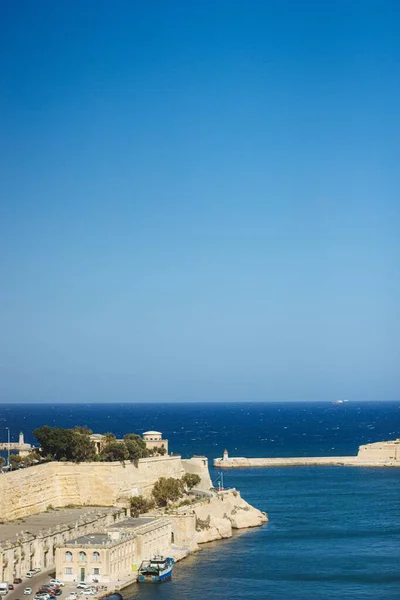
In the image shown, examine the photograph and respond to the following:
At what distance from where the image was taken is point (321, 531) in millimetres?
62594

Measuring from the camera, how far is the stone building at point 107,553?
46.3 meters

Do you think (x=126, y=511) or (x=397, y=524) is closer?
(x=126, y=511)

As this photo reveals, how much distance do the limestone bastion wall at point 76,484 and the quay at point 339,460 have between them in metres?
47.2

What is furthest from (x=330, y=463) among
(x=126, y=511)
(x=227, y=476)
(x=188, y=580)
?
(x=188, y=580)

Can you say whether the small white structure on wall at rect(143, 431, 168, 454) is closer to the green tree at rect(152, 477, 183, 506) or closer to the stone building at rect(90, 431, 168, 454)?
the stone building at rect(90, 431, 168, 454)

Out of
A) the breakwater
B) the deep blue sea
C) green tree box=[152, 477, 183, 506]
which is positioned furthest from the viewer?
the breakwater

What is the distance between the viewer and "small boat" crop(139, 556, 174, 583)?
157 ft

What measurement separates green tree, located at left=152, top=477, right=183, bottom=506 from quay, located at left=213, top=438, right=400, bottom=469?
4755 cm

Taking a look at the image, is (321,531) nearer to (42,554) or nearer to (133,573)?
(133,573)

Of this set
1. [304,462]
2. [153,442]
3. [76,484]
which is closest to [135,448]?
[76,484]

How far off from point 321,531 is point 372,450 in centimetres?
5798

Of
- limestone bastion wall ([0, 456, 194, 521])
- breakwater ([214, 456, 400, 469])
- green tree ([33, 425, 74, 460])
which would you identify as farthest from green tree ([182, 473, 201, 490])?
breakwater ([214, 456, 400, 469])

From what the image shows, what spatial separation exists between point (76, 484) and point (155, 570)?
50.7 feet

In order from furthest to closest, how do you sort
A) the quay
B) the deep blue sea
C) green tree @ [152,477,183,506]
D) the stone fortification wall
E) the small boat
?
the quay, green tree @ [152,477,183,506], the stone fortification wall, the small boat, the deep blue sea
